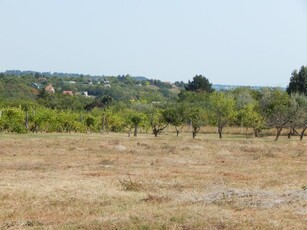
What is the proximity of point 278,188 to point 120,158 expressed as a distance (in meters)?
11.1

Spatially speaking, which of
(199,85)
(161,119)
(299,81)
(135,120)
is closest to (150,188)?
(135,120)

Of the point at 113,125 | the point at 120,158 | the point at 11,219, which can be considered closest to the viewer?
the point at 11,219

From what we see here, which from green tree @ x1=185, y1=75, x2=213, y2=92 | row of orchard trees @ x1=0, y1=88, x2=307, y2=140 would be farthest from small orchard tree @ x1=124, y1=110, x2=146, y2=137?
green tree @ x1=185, y1=75, x2=213, y2=92

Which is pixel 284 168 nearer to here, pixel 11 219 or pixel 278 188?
pixel 278 188

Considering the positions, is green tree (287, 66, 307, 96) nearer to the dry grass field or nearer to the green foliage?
the green foliage

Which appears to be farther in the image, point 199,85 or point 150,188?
point 199,85

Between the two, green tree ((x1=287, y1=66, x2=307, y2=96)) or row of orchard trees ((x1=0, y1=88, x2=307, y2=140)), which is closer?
row of orchard trees ((x1=0, y1=88, x2=307, y2=140))

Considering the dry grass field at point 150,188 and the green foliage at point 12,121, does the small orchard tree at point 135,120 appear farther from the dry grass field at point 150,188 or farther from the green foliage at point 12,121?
the dry grass field at point 150,188

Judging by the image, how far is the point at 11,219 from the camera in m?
11.4

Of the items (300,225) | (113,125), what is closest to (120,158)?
(300,225)

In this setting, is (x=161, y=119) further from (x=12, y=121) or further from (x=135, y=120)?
(x=12, y=121)

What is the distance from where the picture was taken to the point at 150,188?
15.9 m

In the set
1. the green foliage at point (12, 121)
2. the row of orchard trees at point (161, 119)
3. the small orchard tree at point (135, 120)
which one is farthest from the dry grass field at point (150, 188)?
the small orchard tree at point (135, 120)

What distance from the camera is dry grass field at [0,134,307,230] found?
10695 millimetres
